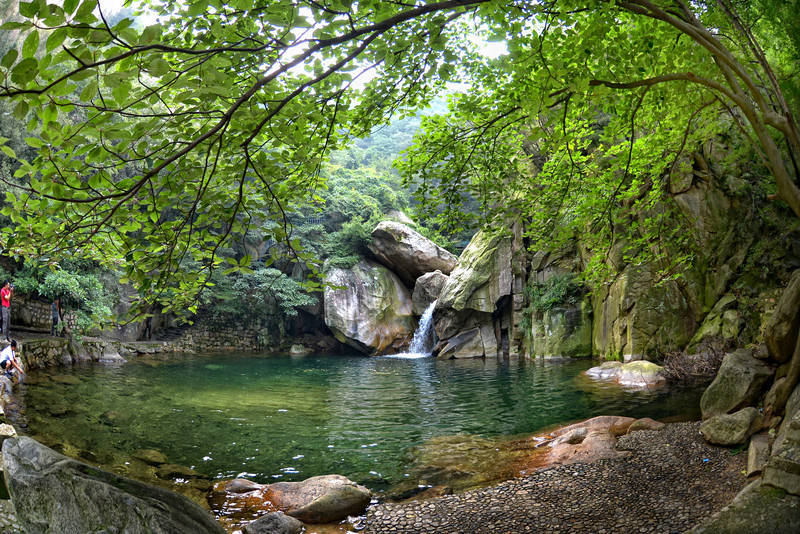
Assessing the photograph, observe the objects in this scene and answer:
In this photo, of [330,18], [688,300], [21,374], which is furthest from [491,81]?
[21,374]

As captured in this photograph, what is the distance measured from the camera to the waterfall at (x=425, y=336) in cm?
2595

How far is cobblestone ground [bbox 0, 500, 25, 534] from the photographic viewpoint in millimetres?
3023

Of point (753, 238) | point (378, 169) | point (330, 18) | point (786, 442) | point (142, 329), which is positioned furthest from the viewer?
point (378, 169)

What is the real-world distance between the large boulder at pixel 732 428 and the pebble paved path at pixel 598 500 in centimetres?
14

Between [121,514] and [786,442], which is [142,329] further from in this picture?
[786,442]

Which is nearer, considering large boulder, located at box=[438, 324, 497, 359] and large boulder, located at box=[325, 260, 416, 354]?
large boulder, located at box=[438, 324, 497, 359]

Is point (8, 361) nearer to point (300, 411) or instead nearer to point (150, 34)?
point (300, 411)

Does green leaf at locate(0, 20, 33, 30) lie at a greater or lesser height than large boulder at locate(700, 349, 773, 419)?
greater

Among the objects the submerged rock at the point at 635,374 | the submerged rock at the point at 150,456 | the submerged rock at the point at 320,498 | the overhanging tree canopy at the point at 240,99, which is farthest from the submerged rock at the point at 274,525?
the submerged rock at the point at 635,374

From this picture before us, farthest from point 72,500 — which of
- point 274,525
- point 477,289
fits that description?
point 477,289

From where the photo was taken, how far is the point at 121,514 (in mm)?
2939

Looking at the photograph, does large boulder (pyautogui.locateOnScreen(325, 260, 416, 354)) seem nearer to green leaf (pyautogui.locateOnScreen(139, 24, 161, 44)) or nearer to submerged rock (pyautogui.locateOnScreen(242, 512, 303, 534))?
submerged rock (pyautogui.locateOnScreen(242, 512, 303, 534))

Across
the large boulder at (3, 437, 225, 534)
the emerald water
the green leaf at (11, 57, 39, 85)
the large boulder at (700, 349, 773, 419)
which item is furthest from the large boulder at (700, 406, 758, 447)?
the green leaf at (11, 57, 39, 85)

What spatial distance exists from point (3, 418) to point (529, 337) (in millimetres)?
19065
